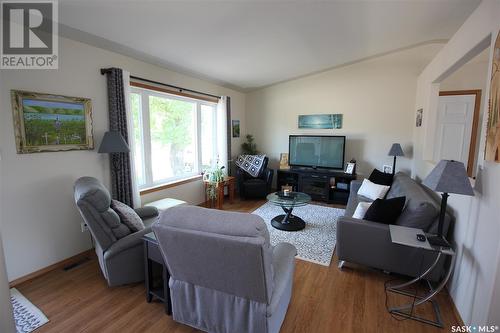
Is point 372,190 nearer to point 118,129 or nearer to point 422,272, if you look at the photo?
point 422,272

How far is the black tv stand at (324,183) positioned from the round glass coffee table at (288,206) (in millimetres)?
1370

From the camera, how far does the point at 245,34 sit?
289 centimetres

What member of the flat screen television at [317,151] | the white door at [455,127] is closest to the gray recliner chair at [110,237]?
the flat screen television at [317,151]

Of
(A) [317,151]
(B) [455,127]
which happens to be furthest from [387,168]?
(A) [317,151]

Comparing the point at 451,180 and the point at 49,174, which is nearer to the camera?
the point at 451,180

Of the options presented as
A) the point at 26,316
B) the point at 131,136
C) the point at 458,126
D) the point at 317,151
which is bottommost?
the point at 26,316

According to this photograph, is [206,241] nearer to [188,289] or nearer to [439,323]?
[188,289]

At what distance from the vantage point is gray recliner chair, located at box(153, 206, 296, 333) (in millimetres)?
1240

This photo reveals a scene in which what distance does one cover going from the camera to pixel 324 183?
4.86 metres

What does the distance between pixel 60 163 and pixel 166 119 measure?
66.3 inches

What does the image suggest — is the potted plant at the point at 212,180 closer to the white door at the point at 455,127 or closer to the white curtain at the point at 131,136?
the white curtain at the point at 131,136

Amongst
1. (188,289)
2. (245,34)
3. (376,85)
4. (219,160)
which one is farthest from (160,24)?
(376,85)

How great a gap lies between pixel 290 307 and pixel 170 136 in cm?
310

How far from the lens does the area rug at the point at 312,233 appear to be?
2828 millimetres
